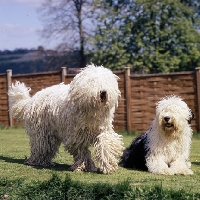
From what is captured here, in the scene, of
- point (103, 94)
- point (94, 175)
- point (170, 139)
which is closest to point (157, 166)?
point (170, 139)

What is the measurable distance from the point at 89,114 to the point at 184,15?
2509 cm

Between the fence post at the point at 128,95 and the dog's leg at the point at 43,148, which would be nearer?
the dog's leg at the point at 43,148

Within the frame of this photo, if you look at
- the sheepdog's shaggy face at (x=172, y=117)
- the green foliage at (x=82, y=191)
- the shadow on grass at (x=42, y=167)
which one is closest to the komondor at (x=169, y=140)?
the sheepdog's shaggy face at (x=172, y=117)

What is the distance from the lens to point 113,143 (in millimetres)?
10148

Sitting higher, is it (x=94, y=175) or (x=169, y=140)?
(x=169, y=140)

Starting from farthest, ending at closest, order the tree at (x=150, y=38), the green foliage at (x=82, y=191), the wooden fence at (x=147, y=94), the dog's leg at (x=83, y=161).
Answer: the tree at (x=150, y=38), the wooden fence at (x=147, y=94), the dog's leg at (x=83, y=161), the green foliage at (x=82, y=191)

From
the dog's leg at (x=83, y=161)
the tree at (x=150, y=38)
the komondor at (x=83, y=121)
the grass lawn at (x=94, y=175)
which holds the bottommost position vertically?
the grass lawn at (x=94, y=175)

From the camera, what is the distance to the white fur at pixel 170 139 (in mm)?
10242

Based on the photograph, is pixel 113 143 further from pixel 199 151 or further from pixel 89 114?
pixel 199 151

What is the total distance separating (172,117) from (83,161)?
1.62 m

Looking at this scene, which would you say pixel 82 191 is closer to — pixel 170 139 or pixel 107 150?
pixel 107 150

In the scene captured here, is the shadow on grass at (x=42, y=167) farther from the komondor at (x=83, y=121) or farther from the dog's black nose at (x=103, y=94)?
the dog's black nose at (x=103, y=94)

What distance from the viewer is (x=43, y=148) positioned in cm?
1116

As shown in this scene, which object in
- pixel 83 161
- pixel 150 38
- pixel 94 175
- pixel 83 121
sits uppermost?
pixel 150 38
